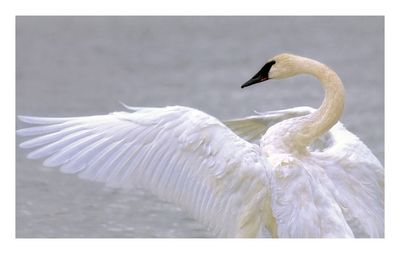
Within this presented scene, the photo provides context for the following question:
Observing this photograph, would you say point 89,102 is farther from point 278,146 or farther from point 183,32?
point 278,146

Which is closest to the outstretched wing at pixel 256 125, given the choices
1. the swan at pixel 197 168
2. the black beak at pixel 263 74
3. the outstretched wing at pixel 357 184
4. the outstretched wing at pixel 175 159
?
the black beak at pixel 263 74

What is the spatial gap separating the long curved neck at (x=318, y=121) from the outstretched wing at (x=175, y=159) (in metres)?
0.55

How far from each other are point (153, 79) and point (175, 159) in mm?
7052

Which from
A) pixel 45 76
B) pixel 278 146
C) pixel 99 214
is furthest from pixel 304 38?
pixel 278 146

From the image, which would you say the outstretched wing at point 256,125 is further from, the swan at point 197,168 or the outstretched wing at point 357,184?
the swan at point 197,168

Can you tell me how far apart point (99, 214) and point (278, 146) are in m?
2.20

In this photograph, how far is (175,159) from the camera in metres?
5.73

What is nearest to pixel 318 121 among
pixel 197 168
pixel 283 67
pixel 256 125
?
pixel 283 67

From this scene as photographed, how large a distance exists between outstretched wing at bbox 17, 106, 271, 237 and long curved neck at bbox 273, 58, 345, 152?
0.55m

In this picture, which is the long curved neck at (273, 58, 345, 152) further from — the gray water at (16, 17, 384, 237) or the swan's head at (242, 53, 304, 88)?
the gray water at (16, 17, 384, 237)

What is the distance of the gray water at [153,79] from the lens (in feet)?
26.2

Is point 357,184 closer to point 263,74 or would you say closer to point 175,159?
point 263,74

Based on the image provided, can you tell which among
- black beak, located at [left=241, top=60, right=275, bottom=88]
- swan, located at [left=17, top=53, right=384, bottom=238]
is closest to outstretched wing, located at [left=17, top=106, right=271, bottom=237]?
swan, located at [left=17, top=53, right=384, bottom=238]

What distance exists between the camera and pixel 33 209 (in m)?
7.98
